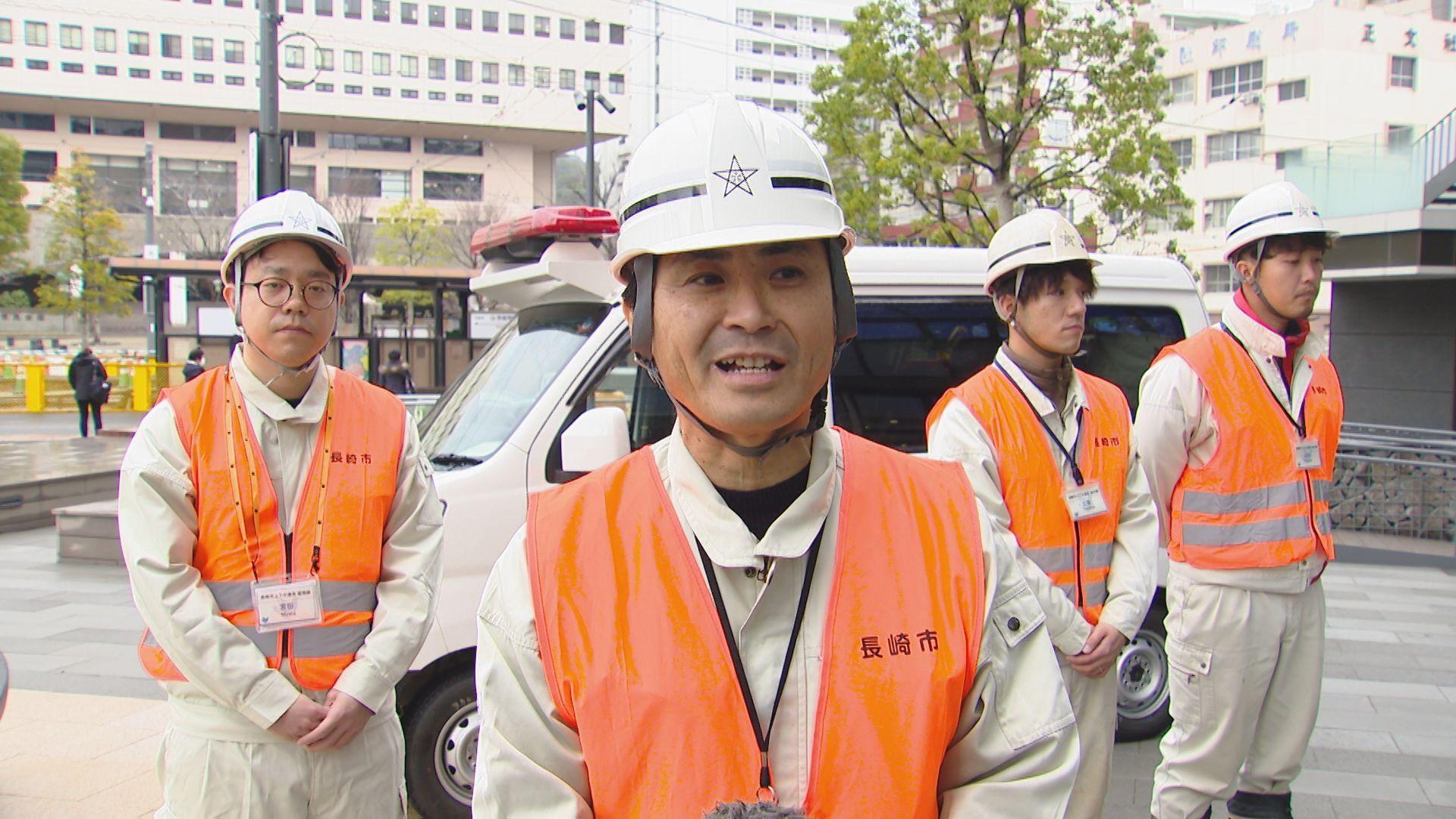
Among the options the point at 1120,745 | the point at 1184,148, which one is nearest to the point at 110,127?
the point at 1184,148

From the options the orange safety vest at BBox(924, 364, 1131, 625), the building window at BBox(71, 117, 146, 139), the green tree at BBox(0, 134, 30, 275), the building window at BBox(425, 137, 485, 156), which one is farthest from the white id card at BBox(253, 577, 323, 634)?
the building window at BBox(71, 117, 146, 139)

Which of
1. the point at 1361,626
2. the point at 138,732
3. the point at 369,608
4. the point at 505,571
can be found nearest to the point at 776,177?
the point at 505,571

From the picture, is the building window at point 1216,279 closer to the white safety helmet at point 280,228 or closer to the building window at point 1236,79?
the building window at point 1236,79

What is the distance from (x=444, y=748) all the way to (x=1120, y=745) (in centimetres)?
347

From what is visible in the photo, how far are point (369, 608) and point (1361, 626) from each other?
25.7ft

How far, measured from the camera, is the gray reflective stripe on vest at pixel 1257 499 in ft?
12.0

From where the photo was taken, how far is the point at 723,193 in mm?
1429

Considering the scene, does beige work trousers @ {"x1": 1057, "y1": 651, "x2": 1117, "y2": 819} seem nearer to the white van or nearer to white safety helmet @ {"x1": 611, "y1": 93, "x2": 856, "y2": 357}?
the white van

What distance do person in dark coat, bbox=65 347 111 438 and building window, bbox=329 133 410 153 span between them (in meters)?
44.1

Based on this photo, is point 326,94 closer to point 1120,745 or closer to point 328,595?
point 1120,745

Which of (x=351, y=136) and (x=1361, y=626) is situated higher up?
(x=351, y=136)

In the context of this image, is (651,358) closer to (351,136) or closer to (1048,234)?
(1048,234)

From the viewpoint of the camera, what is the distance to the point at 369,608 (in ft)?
9.32

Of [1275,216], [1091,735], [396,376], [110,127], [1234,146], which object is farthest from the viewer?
[110,127]
